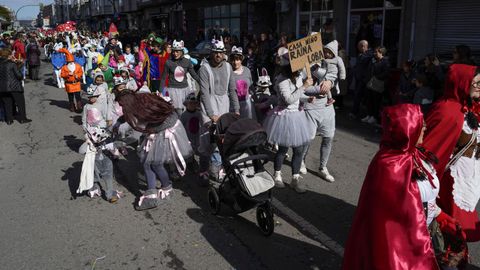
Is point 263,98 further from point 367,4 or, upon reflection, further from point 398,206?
point 367,4

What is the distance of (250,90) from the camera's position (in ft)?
24.6

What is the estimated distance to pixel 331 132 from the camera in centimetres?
594

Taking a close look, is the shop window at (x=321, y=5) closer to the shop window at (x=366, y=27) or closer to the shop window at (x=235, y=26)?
the shop window at (x=366, y=27)

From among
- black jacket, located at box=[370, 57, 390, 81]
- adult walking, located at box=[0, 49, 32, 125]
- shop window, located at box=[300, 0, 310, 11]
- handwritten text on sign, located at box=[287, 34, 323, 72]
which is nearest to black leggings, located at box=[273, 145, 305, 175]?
handwritten text on sign, located at box=[287, 34, 323, 72]

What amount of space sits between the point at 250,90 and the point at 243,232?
334cm

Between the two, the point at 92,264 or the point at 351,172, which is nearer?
the point at 92,264

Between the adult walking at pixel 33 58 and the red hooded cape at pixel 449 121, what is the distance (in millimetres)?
18540

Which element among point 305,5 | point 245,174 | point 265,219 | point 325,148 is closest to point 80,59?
point 305,5

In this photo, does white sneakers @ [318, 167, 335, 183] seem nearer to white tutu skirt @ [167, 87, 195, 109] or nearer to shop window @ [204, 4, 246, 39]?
white tutu skirt @ [167, 87, 195, 109]

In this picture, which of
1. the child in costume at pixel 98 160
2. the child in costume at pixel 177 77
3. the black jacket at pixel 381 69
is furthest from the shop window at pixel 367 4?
the child in costume at pixel 98 160

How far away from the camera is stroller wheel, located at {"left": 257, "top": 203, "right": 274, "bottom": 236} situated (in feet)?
14.7

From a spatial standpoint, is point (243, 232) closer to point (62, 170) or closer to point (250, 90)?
point (250, 90)

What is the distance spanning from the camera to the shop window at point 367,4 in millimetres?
13759

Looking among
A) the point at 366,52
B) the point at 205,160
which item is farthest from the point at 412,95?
the point at 205,160
